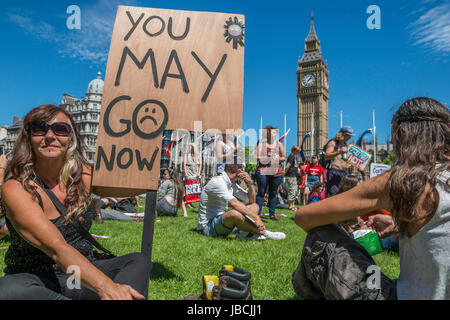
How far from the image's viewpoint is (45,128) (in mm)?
1956

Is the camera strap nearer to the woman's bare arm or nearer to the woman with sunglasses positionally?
the woman with sunglasses

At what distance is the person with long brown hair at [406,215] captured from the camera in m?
1.41

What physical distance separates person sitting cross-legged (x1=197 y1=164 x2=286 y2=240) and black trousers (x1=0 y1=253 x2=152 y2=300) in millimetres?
2822

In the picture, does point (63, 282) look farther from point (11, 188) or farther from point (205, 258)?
point (205, 258)

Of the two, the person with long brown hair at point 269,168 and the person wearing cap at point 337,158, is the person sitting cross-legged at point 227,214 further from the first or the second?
the person wearing cap at point 337,158

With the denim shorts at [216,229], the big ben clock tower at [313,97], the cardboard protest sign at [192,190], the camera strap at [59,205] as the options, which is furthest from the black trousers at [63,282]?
the big ben clock tower at [313,97]

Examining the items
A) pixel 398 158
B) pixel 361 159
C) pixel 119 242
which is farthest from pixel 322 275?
pixel 361 159

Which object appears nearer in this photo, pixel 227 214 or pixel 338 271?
pixel 338 271

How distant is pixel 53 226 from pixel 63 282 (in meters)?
0.35

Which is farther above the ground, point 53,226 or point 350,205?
point 350,205

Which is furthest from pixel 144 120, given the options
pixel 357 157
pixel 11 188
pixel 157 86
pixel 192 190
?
pixel 192 190

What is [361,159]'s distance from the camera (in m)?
6.84

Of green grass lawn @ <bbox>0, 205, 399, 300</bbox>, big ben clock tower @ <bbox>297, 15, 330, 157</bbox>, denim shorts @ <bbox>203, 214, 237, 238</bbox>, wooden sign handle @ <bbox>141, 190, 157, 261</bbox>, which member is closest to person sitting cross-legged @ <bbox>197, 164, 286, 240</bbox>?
denim shorts @ <bbox>203, 214, 237, 238</bbox>

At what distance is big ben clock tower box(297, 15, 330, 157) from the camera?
92062mm
